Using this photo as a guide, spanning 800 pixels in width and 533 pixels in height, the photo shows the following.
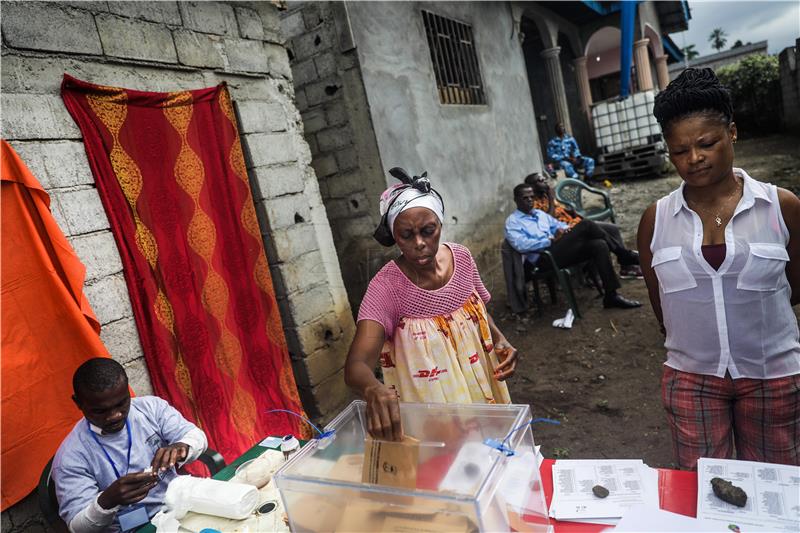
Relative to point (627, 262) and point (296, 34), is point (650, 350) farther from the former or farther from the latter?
point (296, 34)

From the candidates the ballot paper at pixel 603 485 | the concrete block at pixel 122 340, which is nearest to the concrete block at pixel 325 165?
the concrete block at pixel 122 340

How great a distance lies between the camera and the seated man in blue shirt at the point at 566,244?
5160 mm

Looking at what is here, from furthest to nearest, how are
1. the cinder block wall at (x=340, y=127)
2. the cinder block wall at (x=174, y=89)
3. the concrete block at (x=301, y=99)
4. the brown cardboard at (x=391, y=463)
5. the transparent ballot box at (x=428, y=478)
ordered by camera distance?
the concrete block at (x=301, y=99)
the cinder block wall at (x=340, y=127)
the cinder block wall at (x=174, y=89)
the brown cardboard at (x=391, y=463)
the transparent ballot box at (x=428, y=478)

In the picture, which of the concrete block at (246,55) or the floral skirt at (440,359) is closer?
the floral skirt at (440,359)

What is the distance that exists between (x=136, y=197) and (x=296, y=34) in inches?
125

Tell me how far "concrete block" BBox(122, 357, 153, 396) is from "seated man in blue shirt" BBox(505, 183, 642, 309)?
3676mm

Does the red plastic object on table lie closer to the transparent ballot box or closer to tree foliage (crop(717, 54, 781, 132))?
the transparent ballot box

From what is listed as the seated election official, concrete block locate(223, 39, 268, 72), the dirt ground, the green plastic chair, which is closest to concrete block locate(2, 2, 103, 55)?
concrete block locate(223, 39, 268, 72)

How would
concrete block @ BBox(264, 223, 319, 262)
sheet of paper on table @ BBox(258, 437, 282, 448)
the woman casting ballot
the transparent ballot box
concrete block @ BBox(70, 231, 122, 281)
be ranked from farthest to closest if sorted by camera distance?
concrete block @ BBox(264, 223, 319, 262)
concrete block @ BBox(70, 231, 122, 281)
sheet of paper on table @ BBox(258, 437, 282, 448)
the woman casting ballot
the transparent ballot box

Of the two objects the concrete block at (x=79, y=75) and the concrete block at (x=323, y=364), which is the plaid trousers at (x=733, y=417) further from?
the concrete block at (x=79, y=75)

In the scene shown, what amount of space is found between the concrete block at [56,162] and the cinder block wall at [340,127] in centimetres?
284

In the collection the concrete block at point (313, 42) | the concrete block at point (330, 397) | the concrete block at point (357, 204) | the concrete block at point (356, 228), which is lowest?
the concrete block at point (330, 397)

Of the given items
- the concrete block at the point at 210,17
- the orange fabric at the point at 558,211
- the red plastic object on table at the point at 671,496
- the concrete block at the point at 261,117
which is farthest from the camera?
the orange fabric at the point at 558,211

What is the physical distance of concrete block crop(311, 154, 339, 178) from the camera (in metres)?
5.37
